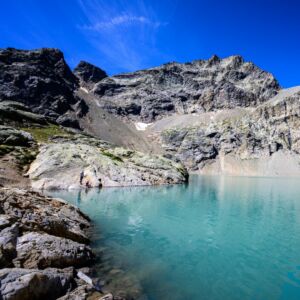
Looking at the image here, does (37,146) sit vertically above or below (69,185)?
above

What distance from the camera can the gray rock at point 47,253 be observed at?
50.1ft

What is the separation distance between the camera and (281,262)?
20.9 meters

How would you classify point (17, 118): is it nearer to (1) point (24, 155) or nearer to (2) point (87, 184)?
(1) point (24, 155)

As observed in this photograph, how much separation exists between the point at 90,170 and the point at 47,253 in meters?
59.1

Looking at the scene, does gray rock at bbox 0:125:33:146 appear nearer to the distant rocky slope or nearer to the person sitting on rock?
the person sitting on rock

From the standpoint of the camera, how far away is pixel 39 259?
1566 centimetres

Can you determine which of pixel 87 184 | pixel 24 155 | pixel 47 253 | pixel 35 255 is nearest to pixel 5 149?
pixel 24 155

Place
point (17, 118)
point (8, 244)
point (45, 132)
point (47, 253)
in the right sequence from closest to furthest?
point (8, 244) → point (47, 253) → point (45, 132) → point (17, 118)

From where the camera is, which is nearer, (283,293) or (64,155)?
(283,293)

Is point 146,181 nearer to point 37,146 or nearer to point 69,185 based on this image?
point 69,185

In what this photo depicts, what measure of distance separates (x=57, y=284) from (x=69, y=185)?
2266 inches

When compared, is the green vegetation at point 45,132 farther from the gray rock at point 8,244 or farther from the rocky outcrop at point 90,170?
the gray rock at point 8,244

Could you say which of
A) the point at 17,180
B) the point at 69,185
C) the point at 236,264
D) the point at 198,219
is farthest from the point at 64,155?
the point at 236,264

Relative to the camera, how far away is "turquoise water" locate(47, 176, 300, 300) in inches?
649
